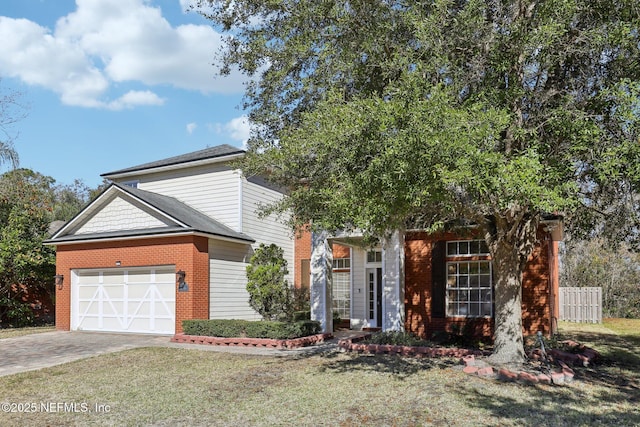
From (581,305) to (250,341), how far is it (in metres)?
17.4

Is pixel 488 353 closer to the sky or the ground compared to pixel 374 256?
closer to the ground

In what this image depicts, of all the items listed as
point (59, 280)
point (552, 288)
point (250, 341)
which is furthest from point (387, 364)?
point (59, 280)

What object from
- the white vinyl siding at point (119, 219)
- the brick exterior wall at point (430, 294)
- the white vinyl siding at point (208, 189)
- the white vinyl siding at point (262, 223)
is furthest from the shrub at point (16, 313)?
the brick exterior wall at point (430, 294)

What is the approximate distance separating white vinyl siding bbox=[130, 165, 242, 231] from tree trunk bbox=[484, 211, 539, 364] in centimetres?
1040

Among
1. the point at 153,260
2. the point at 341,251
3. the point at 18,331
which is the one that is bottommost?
the point at 18,331

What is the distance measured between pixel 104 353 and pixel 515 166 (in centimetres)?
1115

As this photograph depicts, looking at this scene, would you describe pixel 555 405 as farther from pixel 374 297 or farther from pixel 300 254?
pixel 300 254

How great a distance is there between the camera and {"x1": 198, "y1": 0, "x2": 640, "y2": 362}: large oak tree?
24.3 feet

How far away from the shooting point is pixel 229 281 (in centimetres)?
1823

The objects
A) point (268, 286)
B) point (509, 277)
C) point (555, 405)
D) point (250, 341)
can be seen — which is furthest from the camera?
point (268, 286)

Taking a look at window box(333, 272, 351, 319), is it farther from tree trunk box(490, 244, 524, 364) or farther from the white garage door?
tree trunk box(490, 244, 524, 364)

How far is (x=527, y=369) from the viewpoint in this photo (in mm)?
10250

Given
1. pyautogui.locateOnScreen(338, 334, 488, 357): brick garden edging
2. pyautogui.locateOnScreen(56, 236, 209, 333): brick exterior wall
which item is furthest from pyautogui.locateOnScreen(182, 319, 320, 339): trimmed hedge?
pyautogui.locateOnScreen(338, 334, 488, 357): brick garden edging

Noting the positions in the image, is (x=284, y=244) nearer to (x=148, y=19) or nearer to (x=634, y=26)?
(x=148, y=19)
